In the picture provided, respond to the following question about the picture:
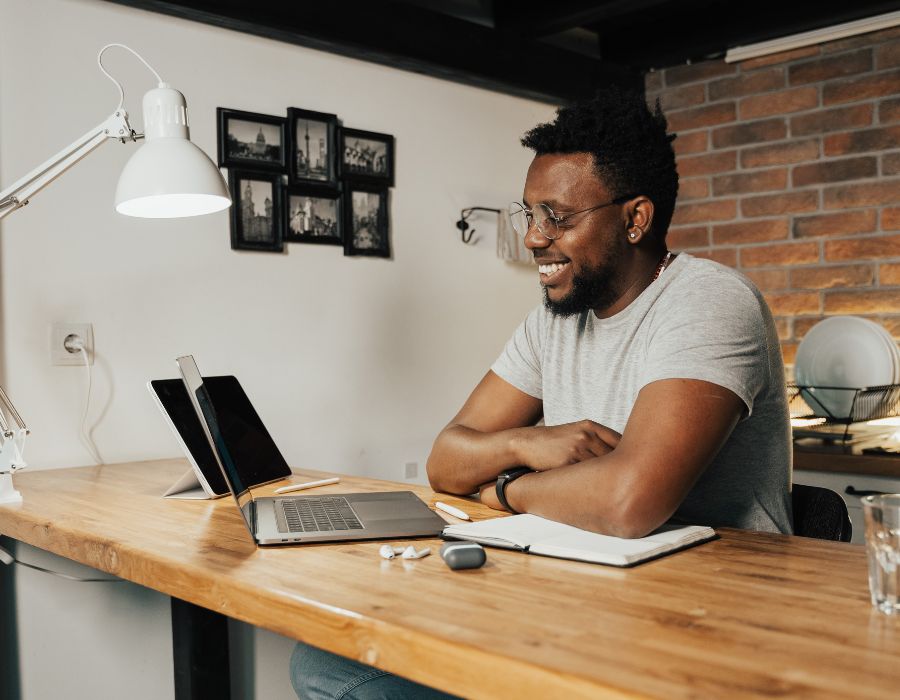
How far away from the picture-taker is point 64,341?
2074 millimetres

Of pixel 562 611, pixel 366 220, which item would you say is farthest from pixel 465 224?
pixel 562 611

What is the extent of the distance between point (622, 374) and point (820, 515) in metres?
0.41

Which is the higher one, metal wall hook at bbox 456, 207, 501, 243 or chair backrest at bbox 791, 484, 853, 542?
metal wall hook at bbox 456, 207, 501, 243

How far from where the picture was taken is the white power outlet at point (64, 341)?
2059 mm

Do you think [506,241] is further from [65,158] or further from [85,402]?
[65,158]

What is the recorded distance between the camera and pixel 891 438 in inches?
103

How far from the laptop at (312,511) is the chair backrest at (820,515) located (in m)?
0.62

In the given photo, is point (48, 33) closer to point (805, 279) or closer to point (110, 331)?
point (110, 331)

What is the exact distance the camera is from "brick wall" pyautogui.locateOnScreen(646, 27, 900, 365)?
305 cm

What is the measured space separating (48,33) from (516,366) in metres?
1.36

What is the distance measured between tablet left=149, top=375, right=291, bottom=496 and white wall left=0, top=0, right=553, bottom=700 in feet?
1.30

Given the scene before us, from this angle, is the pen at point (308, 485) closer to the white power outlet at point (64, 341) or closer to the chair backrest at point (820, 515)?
the white power outlet at point (64, 341)

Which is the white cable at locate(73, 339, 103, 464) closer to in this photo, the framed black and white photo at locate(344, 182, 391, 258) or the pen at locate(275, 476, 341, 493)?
the pen at locate(275, 476, 341, 493)

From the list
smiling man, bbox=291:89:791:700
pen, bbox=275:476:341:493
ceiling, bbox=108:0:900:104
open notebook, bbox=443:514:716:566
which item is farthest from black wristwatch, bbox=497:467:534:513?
ceiling, bbox=108:0:900:104
